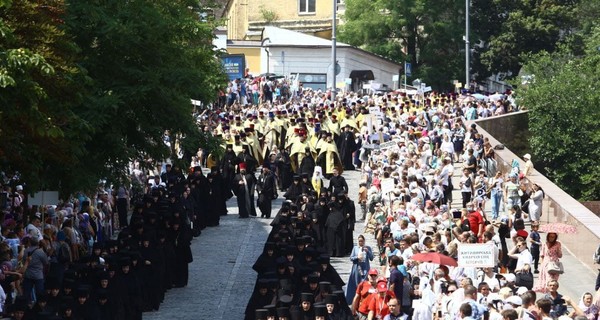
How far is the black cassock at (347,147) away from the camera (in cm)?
4991

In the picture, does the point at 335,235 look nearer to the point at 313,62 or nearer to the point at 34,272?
the point at 34,272

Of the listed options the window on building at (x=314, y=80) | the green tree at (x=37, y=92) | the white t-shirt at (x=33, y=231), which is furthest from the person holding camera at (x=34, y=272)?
the window on building at (x=314, y=80)

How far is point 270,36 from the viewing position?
91812mm

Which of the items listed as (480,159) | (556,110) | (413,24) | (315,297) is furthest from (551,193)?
(413,24)

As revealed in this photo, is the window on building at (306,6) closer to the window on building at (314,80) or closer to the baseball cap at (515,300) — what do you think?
the window on building at (314,80)

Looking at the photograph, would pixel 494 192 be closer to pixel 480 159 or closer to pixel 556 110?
pixel 480 159

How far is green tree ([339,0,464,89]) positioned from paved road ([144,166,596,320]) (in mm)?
49184

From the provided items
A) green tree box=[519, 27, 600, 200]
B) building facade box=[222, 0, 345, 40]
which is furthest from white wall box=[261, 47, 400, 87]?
green tree box=[519, 27, 600, 200]

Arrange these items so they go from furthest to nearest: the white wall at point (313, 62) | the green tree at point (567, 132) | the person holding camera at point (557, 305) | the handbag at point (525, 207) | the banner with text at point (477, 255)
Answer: the white wall at point (313, 62) → the green tree at point (567, 132) → the handbag at point (525, 207) → the banner with text at point (477, 255) → the person holding camera at point (557, 305)

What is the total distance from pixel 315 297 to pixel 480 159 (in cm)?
1856

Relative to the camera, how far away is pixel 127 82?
32.8 m

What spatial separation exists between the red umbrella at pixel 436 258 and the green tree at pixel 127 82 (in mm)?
6740

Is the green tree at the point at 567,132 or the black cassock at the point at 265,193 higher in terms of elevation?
the green tree at the point at 567,132

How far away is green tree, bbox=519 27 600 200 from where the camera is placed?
5956 centimetres
